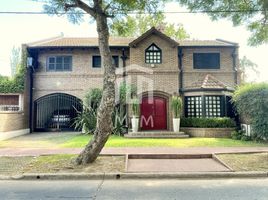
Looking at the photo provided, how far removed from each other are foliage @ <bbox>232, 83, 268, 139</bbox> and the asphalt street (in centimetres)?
743

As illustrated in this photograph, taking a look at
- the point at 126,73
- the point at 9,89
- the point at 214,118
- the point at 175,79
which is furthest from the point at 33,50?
the point at 214,118

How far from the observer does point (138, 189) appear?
6555mm

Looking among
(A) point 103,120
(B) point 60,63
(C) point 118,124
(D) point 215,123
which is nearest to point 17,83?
(B) point 60,63

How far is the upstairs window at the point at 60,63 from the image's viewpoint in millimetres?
19656

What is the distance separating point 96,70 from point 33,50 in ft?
16.2

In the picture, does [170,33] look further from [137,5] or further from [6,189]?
[6,189]

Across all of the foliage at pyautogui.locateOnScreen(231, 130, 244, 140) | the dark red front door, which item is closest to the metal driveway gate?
the dark red front door

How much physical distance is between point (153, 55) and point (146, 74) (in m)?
1.54

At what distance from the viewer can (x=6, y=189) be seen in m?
6.61

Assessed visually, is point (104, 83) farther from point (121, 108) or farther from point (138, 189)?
point (121, 108)

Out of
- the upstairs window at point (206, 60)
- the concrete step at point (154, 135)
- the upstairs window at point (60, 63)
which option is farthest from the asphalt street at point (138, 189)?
the upstairs window at point (60, 63)

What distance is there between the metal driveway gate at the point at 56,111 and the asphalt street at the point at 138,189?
12825 mm

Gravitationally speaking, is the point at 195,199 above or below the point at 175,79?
below

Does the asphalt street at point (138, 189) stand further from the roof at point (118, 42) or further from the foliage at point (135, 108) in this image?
the roof at point (118, 42)
